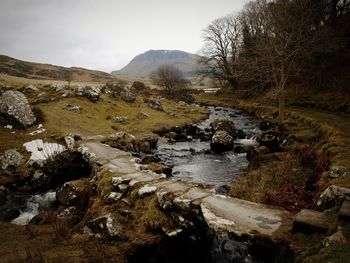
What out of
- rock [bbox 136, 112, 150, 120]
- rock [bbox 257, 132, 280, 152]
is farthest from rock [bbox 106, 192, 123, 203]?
rock [bbox 136, 112, 150, 120]

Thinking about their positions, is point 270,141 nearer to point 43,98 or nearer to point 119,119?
point 119,119

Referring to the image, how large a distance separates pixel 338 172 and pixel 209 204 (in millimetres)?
6902

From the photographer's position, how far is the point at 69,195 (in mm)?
16016

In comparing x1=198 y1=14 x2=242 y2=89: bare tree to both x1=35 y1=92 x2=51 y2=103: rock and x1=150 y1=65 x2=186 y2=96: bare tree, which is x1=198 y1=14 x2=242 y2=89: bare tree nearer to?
x1=150 y1=65 x2=186 y2=96: bare tree

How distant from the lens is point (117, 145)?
1066 inches

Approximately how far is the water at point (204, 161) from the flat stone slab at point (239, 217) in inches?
247

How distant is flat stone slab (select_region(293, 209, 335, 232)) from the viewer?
8.44 m

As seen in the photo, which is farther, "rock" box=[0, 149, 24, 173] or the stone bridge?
"rock" box=[0, 149, 24, 173]

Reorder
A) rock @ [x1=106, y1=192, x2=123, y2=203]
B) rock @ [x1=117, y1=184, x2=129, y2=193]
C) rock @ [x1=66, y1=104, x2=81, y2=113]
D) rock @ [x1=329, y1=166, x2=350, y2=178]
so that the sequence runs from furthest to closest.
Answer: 1. rock @ [x1=66, y1=104, x2=81, y2=113]
2. rock @ [x1=117, y1=184, x2=129, y2=193]
3. rock @ [x1=329, y1=166, x2=350, y2=178]
4. rock @ [x1=106, y1=192, x2=123, y2=203]

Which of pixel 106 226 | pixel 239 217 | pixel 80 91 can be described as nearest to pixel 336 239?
pixel 239 217

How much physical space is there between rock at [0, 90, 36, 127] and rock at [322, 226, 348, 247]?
93.3 feet

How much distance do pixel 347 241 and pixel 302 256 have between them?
1125 millimetres


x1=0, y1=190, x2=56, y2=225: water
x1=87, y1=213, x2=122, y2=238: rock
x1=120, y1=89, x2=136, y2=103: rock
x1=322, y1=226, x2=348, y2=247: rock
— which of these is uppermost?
x1=120, y1=89, x2=136, y2=103: rock

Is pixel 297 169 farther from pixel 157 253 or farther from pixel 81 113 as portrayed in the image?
pixel 81 113
